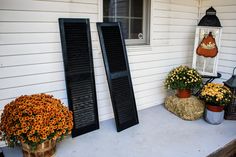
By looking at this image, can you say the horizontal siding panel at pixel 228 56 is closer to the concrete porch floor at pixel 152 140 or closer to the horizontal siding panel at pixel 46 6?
the concrete porch floor at pixel 152 140

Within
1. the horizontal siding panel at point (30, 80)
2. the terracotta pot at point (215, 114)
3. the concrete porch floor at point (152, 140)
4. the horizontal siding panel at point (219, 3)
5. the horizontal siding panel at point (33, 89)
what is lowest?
the concrete porch floor at point (152, 140)

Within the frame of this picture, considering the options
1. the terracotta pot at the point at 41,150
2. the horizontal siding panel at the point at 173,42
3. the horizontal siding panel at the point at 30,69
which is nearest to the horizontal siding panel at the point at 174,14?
the horizontal siding panel at the point at 173,42

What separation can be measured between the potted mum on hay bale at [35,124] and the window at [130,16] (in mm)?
1453

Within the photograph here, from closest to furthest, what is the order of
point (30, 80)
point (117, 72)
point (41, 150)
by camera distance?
point (41, 150)
point (30, 80)
point (117, 72)

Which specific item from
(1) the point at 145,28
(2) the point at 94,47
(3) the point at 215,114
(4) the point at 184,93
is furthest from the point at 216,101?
(2) the point at 94,47

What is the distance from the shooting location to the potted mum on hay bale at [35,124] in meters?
1.90

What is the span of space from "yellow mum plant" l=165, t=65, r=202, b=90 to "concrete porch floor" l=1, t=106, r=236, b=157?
1.66 ft

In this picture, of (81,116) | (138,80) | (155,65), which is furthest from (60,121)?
(155,65)

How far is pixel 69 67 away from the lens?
249 centimetres

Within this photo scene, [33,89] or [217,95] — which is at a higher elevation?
[33,89]

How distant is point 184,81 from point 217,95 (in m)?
0.49

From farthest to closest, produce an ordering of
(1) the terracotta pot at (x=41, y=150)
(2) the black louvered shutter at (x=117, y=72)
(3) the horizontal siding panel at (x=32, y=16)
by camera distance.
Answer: (2) the black louvered shutter at (x=117, y=72) < (3) the horizontal siding panel at (x=32, y=16) < (1) the terracotta pot at (x=41, y=150)

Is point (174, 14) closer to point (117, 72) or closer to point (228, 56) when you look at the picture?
point (228, 56)

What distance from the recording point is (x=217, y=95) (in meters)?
2.99
